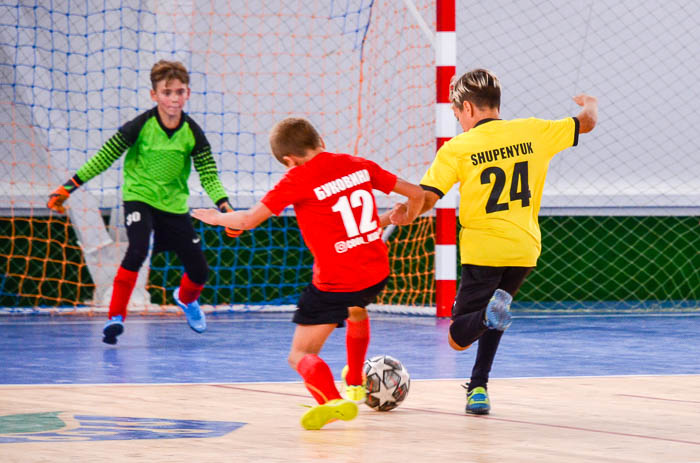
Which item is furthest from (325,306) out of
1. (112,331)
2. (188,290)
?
(188,290)

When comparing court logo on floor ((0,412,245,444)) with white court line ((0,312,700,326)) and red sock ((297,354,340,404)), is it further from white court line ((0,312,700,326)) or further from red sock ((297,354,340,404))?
white court line ((0,312,700,326))

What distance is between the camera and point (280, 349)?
6359 millimetres

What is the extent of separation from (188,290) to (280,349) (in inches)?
35.2

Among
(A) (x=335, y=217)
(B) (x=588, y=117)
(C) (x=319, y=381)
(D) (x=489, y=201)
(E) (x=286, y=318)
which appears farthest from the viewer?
(E) (x=286, y=318)

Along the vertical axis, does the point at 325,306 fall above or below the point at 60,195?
below

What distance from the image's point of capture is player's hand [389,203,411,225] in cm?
419

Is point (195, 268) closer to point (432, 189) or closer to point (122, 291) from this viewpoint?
point (122, 291)

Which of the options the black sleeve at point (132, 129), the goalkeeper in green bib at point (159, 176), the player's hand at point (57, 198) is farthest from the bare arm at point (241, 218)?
the black sleeve at point (132, 129)

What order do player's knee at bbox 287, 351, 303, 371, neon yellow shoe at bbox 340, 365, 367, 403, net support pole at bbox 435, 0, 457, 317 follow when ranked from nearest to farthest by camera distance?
player's knee at bbox 287, 351, 303, 371 → neon yellow shoe at bbox 340, 365, 367, 403 → net support pole at bbox 435, 0, 457, 317

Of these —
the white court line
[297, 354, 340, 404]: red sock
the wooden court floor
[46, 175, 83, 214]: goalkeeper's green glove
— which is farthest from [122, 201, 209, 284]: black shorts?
[297, 354, 340, 404]: red sock

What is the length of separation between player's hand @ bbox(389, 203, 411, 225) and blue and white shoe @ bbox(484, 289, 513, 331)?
0.43 metres

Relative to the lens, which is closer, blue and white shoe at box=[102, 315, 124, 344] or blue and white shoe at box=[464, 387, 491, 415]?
blue and white shoe at box=[464, 387, 491, 415]

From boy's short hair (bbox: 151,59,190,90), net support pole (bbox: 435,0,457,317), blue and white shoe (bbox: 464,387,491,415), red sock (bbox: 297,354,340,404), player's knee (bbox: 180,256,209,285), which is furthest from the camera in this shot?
net support pole (bbox: 435,0,457,317)

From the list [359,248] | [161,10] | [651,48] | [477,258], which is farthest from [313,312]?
[651,48]
